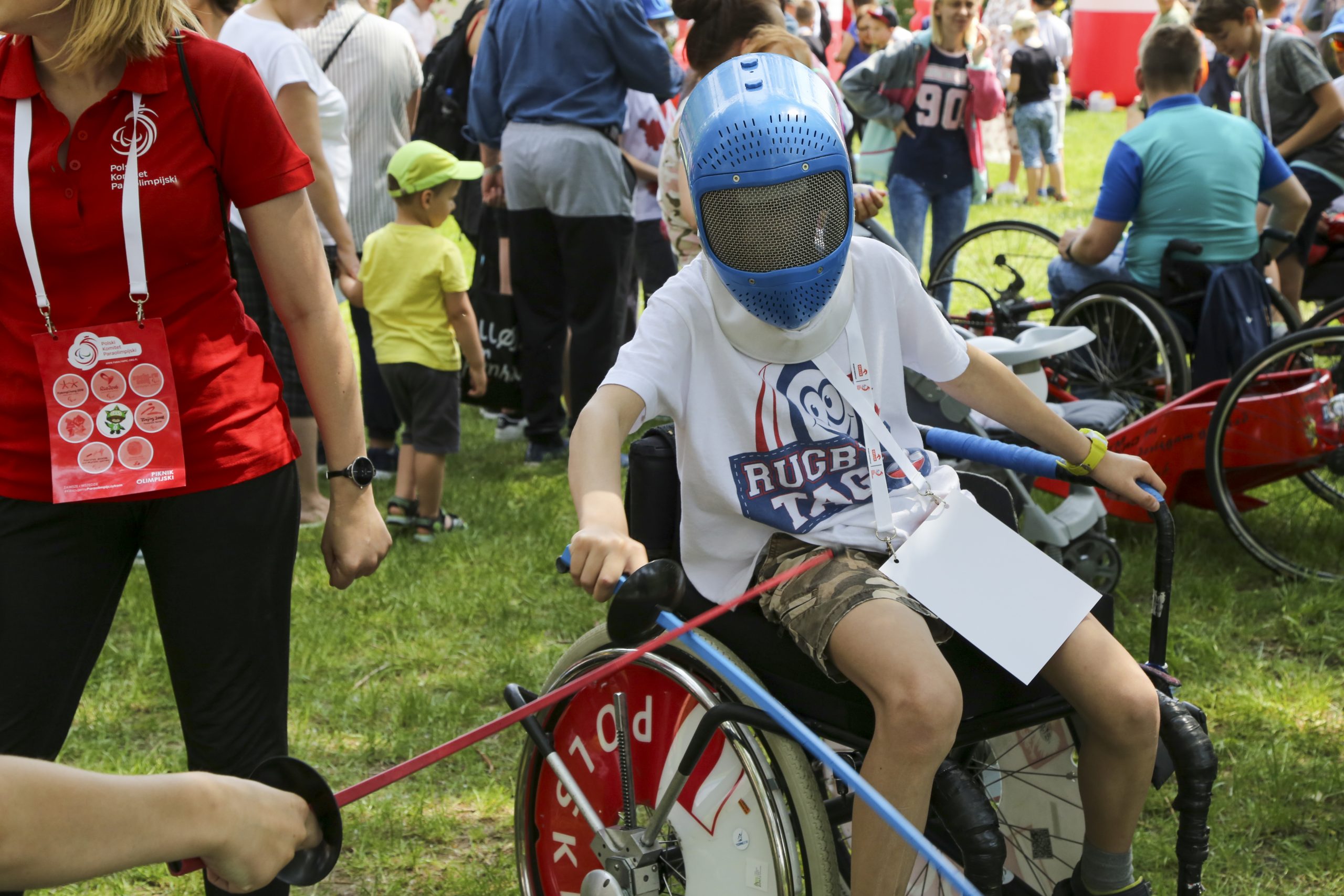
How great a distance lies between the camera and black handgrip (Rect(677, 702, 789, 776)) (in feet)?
6.21

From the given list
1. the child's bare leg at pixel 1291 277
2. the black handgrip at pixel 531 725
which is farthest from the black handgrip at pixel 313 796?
the child's bare leg at pixel 1291 277

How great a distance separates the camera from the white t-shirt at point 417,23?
808 centimetres

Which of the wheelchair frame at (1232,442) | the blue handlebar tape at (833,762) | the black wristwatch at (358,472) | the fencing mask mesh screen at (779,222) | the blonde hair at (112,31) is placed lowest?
the wheelchair frame at (1232,442)

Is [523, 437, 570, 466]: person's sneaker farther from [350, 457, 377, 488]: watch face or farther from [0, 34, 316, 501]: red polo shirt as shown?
[0, 34, 316, 501]: red polo shirt

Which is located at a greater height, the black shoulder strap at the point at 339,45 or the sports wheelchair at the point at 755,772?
the black shoulder strap at the point at 339,45

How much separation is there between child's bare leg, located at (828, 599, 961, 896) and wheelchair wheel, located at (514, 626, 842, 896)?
0.06 meters

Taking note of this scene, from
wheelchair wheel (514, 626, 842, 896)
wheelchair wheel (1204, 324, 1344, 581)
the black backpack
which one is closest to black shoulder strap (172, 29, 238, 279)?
wheelchair wheel (514, 626, 842, 896)

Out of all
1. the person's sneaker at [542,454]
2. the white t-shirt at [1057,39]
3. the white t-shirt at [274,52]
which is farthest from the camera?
the white t-shirt at [1057,39]

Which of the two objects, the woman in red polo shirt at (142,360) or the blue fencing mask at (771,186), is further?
the blue fencing mask at (771,186)

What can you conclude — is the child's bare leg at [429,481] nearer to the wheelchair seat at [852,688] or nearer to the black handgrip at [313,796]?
the wheelchair seat at [852,688]

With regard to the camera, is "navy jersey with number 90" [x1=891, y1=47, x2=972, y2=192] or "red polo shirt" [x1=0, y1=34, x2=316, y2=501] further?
"navy jersey with number 90" [x1=891, y1=47, x2=972, y2=192]

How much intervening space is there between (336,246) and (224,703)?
9.74 feet

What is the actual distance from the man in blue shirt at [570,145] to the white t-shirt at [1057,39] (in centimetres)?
901

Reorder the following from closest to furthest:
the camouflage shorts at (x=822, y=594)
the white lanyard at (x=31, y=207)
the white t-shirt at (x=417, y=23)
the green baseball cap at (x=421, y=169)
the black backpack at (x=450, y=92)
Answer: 1. the white lanyard at (x=31, y=207)
2. the camouflage shorts at (x=822, y=594)
3. the green baseball cap at (x=421, y=169)
4. the black backpack at (x=450, y=92)
5. the white t-shirt at (x=417, y=23)
